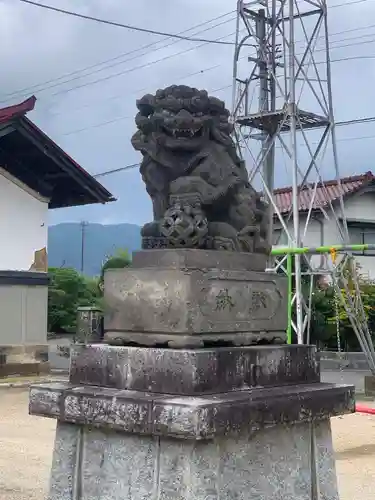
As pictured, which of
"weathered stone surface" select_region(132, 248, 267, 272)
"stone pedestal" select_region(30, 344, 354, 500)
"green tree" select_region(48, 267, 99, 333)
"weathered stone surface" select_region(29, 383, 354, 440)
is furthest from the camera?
"green tree" select_region(48, 267, 99, 333)

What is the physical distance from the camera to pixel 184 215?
14.6 ft

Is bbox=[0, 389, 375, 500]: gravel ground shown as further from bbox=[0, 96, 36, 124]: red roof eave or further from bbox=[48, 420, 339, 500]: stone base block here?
bbox=[0, 96, 36, 124]: red roof eave

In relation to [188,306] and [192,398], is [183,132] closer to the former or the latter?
[188,306]

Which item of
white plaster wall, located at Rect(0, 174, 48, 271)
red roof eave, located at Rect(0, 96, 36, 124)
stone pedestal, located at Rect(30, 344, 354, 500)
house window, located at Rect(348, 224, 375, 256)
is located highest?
red roof eave, located at Rect(0, 96, 36, 124)

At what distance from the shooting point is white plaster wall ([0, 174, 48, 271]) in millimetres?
15672

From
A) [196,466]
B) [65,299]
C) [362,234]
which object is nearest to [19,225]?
[196,466]

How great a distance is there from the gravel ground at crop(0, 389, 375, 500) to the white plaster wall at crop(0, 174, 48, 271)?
13.2 feet

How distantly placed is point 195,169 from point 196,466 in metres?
1.92

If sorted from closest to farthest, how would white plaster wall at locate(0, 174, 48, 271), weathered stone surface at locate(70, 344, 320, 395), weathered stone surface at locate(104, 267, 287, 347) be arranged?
weathered stone surface at locate(70, 344, 320, 395)
weathered stone surface at locate(104, 267, 287, 347)
white plaster wall at locate(0, 174, 48, 271)

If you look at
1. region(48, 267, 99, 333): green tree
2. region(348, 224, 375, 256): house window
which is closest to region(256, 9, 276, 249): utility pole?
region(348, 224, 375, 256): house window

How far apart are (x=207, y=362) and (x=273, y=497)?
994 mm

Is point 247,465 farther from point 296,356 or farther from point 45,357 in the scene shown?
point 45,357

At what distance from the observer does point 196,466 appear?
3.83 m

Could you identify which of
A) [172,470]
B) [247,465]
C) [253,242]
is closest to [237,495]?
[247,465]
